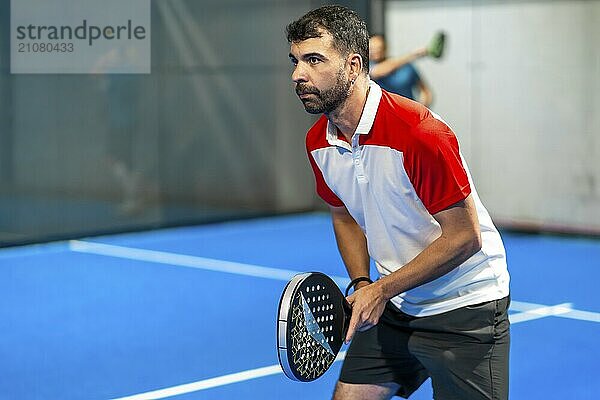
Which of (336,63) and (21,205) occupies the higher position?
(336,63)

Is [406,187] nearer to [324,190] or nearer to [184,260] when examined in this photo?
[324,190]

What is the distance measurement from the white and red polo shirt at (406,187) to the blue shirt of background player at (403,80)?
7.93 metres

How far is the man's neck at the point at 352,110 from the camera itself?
332cm

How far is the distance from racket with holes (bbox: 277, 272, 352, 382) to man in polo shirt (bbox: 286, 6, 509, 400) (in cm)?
7

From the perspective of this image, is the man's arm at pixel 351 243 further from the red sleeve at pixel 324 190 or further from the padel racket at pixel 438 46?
the padel racket at pixel 438 46

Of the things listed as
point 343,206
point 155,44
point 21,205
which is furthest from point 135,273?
point 343,206

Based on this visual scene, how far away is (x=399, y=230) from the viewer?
3.44m

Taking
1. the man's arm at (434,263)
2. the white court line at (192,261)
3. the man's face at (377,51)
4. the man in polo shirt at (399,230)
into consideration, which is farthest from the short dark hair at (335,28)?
the man's face at (377,51)

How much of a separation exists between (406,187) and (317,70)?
0.44 metres

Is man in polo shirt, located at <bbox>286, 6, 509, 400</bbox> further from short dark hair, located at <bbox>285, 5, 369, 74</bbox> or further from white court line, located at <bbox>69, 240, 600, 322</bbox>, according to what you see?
white court line, located at <bbox>69, 240, 600, 322</bbox>

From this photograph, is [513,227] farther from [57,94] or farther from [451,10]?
[57,94]

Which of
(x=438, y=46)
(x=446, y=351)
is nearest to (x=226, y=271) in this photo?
(x=438, y=46)

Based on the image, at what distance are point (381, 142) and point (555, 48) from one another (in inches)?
307

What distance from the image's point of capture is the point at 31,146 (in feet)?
33.2
